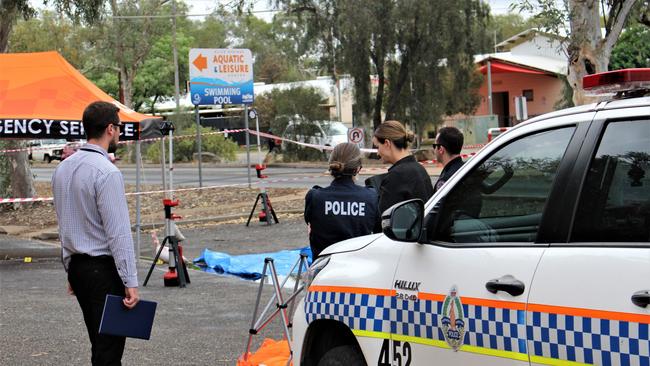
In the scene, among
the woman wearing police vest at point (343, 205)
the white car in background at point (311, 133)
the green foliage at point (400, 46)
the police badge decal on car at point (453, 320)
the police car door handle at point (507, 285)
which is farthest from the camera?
the white car in background at point (311, 133)

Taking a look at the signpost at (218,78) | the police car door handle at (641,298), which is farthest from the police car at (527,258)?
the signpost at (218,78)

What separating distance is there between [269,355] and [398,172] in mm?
1714

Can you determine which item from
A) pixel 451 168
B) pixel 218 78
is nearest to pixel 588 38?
pixel 451 168

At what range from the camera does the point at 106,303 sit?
5191 millimetres

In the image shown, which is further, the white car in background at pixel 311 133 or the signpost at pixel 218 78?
the white car in background at pixel 311 133

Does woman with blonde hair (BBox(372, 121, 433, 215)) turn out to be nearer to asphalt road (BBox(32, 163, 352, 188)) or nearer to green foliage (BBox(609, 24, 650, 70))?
asphalt road (BBox(32, 163, 352, 188))

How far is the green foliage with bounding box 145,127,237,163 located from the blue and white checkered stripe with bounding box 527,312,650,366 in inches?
1474

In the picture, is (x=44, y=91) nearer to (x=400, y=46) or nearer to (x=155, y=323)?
(x=155, y=323)

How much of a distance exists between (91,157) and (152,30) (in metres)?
47.9

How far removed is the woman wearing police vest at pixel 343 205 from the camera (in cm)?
631

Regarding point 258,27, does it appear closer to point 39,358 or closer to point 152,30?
point 152,30

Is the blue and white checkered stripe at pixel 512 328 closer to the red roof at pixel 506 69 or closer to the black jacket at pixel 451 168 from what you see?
the black jacket at pixel 451 168

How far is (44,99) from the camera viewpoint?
1380 centimetres

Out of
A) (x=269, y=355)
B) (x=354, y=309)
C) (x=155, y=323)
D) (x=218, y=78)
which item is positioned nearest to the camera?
(x=354, y=309)
